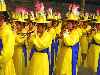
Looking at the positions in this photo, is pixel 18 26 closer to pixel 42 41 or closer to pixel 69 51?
pixel 69 51

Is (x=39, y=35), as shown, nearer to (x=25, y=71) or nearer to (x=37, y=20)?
(x=37, y=20)

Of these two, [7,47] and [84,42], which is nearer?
[7,47]

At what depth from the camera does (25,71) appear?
31.9 ft

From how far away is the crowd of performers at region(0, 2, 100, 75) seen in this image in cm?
713

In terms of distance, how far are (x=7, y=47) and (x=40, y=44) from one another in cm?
147

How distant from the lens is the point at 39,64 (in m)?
8.62

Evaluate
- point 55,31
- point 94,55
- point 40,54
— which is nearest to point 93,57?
point 94,55

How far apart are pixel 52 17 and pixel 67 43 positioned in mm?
2612

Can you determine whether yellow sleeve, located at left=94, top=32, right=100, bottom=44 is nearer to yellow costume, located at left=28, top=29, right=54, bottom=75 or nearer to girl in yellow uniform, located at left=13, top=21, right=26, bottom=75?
girl in yellow uniform, located at left=13, top=21, right=26, bottom=75

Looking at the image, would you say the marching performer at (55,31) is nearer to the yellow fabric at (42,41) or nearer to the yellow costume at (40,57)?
the yellow costume at (40,57)

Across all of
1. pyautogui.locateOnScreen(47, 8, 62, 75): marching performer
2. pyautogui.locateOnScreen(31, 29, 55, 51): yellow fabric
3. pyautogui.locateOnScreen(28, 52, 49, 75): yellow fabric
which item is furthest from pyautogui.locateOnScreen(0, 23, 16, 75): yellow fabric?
pyautogui.locateOnScreen(47, 8, 62, 75): marching performer

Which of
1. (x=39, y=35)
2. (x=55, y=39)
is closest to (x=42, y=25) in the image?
(x=39, y=35)

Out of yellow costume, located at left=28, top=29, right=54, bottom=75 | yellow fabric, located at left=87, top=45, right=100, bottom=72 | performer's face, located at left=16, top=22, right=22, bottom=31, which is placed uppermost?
performer's face, located at left=16, top=22, right=22, bottom=31

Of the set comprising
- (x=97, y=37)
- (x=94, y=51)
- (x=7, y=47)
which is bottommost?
(x=94, y=51)
